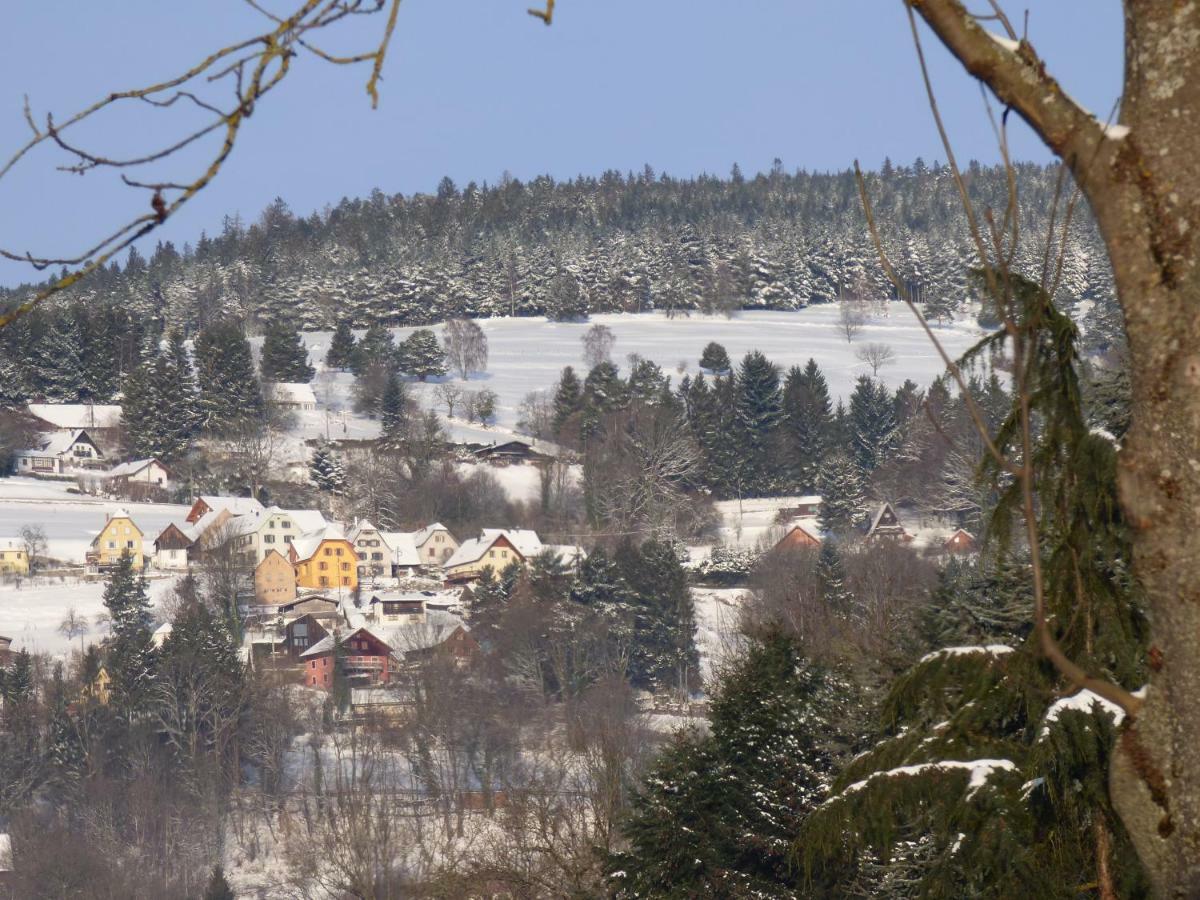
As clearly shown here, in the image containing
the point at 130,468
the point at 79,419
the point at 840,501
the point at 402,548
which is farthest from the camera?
the point at 79,419

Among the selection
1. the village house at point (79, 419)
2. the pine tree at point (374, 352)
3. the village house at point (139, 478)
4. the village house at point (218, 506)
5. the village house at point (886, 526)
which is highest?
the pine tree at point (374, 352)

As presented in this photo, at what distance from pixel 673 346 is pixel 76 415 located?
1480 inches

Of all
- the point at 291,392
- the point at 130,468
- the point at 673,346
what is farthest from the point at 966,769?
the point at 673,346

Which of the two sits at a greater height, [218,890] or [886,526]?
[886,526]

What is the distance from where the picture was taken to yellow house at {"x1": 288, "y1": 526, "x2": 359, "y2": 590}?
60.0 m

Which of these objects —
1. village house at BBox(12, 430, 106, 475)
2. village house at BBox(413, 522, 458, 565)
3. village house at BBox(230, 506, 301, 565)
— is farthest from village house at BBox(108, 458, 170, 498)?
village house at BBox(413, 522, 458, 565)

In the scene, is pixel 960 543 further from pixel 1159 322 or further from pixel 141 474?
pixel 1159 322

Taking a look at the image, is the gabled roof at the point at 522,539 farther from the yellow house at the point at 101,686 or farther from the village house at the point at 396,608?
the yellow house at the point at 101,686

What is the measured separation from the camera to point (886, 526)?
65.0m

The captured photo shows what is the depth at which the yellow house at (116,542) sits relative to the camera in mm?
56875

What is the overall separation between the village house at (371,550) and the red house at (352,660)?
13.4 meters

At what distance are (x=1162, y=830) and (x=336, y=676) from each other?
46845mm

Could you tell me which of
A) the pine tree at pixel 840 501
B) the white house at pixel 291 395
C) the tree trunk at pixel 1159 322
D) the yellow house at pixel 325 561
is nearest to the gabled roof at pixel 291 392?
the white house at pixel 291 395

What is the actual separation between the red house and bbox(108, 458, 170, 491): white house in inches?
1046
